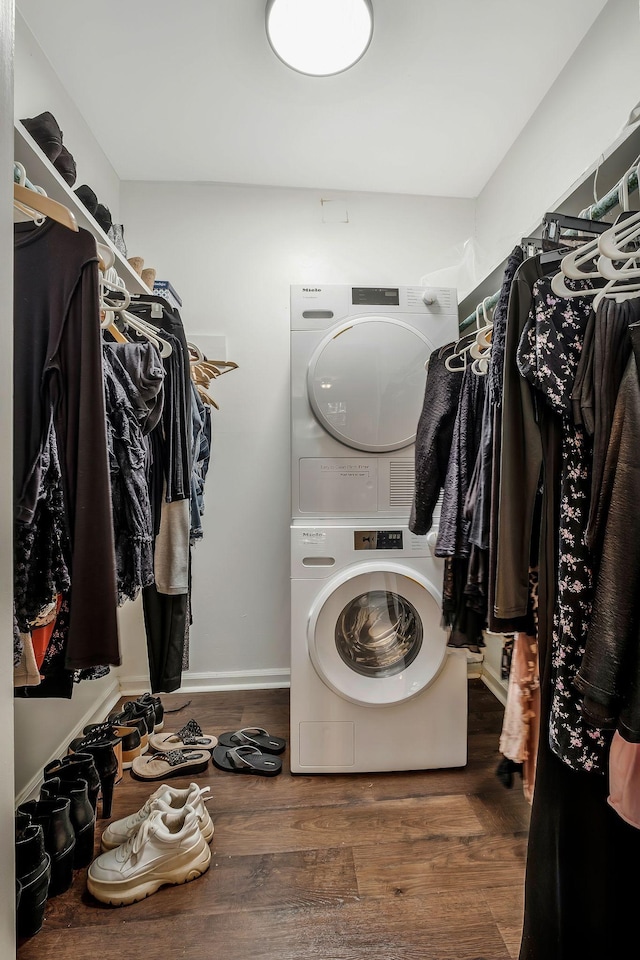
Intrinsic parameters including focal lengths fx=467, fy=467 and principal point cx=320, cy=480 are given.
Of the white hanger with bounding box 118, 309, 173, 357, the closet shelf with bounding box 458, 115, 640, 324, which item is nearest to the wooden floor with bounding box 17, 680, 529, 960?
the white hanger with bounding box 118, 309, 173, 357

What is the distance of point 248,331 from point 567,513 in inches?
77.3

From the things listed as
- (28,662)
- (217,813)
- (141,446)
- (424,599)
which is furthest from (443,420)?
(217,813)

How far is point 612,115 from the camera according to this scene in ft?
4.72

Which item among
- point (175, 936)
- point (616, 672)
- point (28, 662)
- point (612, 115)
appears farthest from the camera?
point (612, 115)

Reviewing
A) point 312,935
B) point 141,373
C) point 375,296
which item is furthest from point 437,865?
point 375,296

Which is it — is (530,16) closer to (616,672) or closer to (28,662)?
(616,672)

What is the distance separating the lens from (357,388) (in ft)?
5.89

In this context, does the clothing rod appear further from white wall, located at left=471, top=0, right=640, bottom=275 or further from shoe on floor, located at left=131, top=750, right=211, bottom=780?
shoe on floor, located at left=131, top=750, right=211, bottom=780

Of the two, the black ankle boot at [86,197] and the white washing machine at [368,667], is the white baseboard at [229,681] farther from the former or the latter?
the black ankle boot at [86,197]

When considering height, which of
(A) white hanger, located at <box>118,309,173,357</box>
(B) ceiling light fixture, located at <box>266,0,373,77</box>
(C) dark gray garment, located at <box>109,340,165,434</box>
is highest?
(B) ceiling light fixture, located at <box>266,0,373,77</box>

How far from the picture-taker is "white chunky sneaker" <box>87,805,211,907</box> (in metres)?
1.18

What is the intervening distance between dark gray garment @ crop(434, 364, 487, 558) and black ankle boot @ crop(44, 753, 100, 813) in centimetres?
121

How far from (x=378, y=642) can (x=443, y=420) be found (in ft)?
2.89

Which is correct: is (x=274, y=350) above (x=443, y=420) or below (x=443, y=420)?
above
